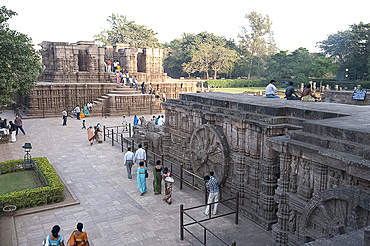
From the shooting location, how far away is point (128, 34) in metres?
58.6

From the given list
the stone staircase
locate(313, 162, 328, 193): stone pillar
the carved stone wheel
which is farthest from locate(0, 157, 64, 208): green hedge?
the stone staircase

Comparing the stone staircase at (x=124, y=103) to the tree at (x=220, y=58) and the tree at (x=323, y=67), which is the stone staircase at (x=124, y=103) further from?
the tree at (x=220, y=58)

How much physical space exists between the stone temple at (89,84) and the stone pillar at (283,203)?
20129 mm

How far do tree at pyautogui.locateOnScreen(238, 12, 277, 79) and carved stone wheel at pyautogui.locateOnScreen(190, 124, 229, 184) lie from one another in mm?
51710

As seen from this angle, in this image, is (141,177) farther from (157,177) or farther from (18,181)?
(18,181)

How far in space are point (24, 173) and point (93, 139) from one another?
488 cm

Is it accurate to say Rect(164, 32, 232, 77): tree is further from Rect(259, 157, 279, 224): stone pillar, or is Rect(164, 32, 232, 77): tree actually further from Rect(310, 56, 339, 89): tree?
Rect(259, 157, 279, 224): stone pillar

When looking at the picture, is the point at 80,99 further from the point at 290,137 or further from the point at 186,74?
the point at 186,74

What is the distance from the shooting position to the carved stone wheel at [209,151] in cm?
914

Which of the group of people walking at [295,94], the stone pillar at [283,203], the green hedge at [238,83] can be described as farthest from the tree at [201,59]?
the stone pillar at [283,203]

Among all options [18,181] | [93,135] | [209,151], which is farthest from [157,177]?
[93,135]

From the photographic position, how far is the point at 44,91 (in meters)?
25.0

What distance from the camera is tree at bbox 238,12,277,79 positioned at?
6050 centimetres

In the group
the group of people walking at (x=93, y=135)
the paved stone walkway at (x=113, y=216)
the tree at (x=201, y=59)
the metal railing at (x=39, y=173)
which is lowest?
the paved stone walkway at (x=113, y=216)
